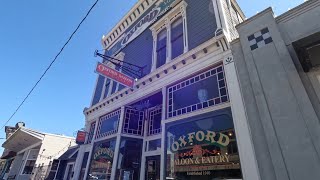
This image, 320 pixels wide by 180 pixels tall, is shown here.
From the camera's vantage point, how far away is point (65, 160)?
1767cm

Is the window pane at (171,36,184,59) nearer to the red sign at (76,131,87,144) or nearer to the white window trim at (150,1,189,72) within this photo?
the white window trim at (150,1,189,72)

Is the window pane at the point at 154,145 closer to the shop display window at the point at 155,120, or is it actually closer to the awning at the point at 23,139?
the shop display window at the point at 155,120

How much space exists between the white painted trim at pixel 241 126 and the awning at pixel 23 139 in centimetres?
2193

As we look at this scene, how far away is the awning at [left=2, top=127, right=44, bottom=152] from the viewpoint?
68.9 ft

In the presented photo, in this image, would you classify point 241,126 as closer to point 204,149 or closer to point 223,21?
point 204,149

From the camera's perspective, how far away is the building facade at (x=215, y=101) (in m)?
3.94

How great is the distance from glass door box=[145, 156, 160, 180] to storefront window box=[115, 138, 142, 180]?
0.50 metres

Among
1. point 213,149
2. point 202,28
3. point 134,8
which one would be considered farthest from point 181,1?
point 213,149

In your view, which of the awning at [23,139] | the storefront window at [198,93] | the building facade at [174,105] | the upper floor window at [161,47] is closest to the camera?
the building facade at [174,105]

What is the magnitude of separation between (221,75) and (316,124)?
9.60 feet

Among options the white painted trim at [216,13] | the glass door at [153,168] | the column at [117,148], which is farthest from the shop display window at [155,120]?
the white painted trim at [216,13]

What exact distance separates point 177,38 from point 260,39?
4.20 m

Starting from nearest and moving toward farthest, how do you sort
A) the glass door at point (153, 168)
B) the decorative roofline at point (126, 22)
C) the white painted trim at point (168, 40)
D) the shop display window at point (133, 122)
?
the glass door at point (153, 168)
the white painted trim at point (168, 40)
the shop display window at point (133, 122)
the decorative roofline at point (126, 22)

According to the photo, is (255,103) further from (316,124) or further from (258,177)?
(258,177)
